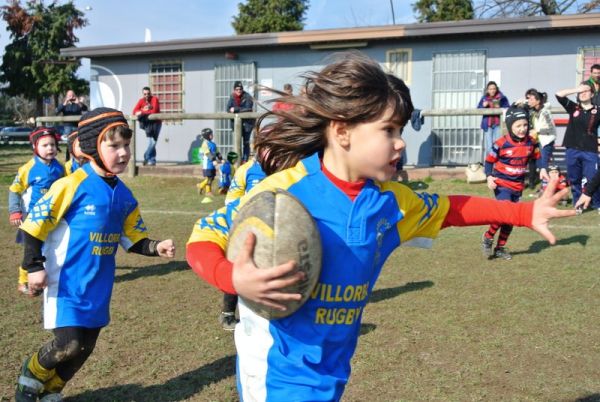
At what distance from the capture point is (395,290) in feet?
22.9

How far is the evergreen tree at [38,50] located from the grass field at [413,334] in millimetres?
39364

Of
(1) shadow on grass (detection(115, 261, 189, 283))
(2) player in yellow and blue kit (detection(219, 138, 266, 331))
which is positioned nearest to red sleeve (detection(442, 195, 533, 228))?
(2) player in yellow and blue kit (detection(219, 138, 266, 331))

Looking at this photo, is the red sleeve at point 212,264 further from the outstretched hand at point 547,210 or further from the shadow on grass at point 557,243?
the shadow on grass at point 557,243

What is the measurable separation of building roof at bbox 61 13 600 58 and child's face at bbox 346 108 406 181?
14.6 m

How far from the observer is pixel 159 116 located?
58.9 ft

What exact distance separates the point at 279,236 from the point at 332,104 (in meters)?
0.68

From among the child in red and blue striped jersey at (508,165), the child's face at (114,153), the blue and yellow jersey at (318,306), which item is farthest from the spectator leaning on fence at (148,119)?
the blue and yellow jersey at (318,306)

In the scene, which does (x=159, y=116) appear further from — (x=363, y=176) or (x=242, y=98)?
(x=363, y=176)

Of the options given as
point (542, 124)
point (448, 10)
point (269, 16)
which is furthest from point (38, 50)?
point (542, 124)

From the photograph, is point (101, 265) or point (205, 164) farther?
point (205, 164)

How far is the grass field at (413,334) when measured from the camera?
4.43 meters

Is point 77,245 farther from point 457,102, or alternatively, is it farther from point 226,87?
point 226,87

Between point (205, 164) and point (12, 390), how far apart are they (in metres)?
11.0

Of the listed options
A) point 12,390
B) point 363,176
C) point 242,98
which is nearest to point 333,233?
point 363,176
